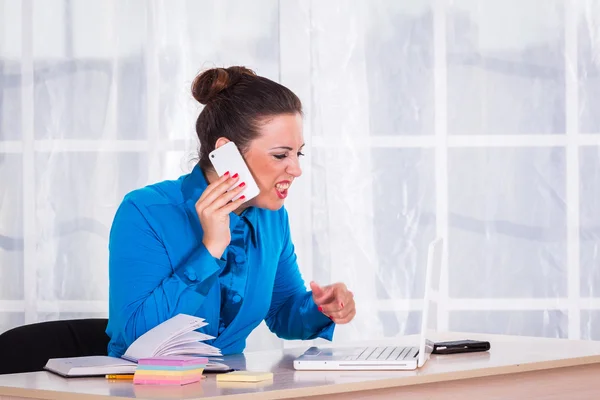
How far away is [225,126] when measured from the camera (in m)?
2.43

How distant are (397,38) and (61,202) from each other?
4.23ft

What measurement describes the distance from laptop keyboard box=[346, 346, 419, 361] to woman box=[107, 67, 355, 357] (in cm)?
32

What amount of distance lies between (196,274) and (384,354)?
19.3 inches

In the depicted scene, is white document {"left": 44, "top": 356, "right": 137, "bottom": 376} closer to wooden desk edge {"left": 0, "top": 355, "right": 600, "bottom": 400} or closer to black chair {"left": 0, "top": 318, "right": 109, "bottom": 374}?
wooden desk edge {"left": 0, "top": 355, "right": 600, "bottom": 400}

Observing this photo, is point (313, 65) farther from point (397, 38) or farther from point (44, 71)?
point (44, 71)

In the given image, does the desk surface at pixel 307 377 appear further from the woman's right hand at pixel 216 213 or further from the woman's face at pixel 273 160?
the woman's face at pixel 273 160

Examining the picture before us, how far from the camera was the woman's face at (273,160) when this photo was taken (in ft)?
→ 7.80

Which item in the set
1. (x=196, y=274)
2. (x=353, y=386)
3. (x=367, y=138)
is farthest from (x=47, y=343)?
(x=367, y=138)

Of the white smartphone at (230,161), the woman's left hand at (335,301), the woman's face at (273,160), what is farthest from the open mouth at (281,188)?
the woman's left hand at (335,301)

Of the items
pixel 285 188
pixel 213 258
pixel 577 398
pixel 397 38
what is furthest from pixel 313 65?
pixel 577 398

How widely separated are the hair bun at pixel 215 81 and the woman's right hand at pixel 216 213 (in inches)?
13.7

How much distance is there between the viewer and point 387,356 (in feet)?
6.17

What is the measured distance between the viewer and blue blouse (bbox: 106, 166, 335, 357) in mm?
2117

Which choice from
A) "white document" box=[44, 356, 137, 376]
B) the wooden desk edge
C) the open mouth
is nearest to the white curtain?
the open mouth
